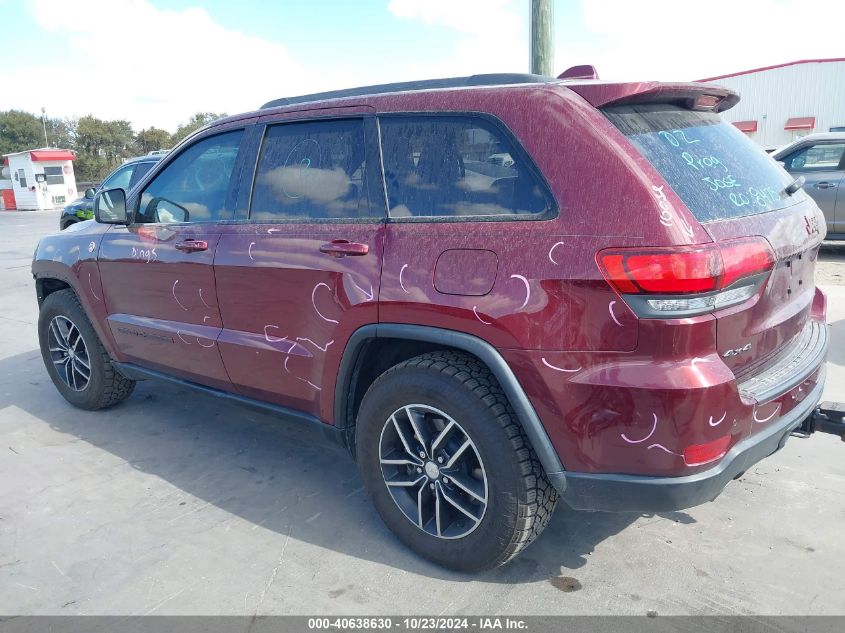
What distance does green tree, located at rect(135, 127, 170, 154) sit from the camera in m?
51.7

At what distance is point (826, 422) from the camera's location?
2809 millimetres

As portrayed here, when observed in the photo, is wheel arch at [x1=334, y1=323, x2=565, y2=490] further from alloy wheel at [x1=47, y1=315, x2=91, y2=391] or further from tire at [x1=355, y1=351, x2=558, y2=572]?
alloy wheel at [x1=47, y1=315, x2=91, y2=391]

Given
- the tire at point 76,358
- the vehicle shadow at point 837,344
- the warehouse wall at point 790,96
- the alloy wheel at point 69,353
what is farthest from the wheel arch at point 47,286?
the warehouse wall at point 790,96

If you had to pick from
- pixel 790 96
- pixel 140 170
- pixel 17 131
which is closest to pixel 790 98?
pixel 790 96

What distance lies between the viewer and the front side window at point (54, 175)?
3425cm

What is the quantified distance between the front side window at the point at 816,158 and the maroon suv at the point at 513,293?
7.34m

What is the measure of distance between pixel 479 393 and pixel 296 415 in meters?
1.14

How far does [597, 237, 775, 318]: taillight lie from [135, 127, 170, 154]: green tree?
178 ft

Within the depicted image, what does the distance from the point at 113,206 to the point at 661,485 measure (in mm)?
3421

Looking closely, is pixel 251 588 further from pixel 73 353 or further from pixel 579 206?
pixel 73 353

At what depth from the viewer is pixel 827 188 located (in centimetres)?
922

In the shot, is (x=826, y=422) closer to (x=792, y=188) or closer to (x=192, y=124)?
(x=792, y=188)

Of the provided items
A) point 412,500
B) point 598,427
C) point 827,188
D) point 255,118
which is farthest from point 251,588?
point 827,188

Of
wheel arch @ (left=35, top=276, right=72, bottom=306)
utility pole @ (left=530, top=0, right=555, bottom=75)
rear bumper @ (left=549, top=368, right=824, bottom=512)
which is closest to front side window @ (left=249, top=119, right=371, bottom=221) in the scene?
rear bumper @ (left=549, top=368, right=824, bottom=512)
